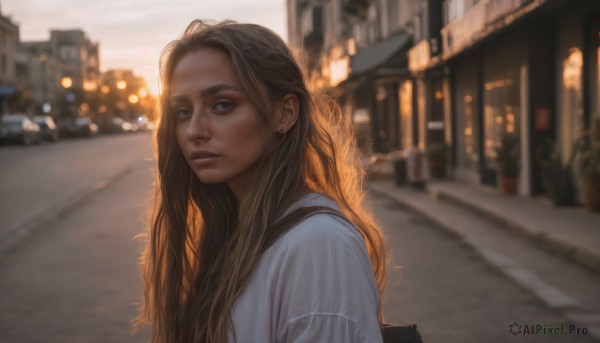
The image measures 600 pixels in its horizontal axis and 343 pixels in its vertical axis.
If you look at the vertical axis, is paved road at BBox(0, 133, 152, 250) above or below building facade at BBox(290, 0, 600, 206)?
below

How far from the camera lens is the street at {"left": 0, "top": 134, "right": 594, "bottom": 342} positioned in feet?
19.6

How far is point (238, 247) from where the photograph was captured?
5.85 feet

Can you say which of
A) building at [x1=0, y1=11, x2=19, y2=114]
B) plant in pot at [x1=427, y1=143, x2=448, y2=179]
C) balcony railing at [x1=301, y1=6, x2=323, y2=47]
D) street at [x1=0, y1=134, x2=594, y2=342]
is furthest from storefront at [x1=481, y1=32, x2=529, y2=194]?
building at [x1=0, y1=11, x2=19, y2=114]

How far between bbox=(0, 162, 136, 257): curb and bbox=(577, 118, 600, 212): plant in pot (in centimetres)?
750

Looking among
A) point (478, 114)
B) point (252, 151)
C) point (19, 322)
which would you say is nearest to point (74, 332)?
point (19, 322)

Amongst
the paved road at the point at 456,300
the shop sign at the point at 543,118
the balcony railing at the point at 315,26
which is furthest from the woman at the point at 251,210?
the balcony railing at the point at 315,26

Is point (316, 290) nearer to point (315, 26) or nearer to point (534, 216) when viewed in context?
point (534, 216)

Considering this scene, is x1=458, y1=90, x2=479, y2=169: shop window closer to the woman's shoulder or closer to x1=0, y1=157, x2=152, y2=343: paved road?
x1=0, y1=157, x2=152, y2=343: paved road

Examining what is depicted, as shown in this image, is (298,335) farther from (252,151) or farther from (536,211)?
(536,211)

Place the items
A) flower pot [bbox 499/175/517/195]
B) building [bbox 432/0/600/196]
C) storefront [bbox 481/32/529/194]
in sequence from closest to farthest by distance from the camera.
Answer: building [bbox 432/0/600/196], storefront [bbox 481/32/529/194], flower pot [bbox 499/175/517/195]

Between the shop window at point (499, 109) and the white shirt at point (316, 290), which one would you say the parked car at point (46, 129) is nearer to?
the shop window at point (499, 109)

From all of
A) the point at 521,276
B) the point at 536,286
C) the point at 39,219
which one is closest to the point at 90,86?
the point at 39,219

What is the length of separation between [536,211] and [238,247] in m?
10.5

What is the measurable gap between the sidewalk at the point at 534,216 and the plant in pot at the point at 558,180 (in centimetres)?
19
